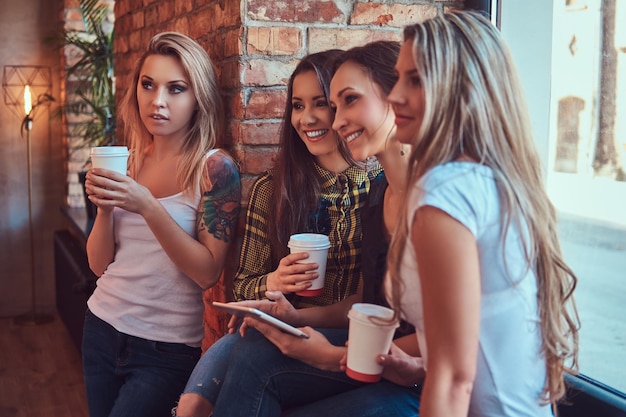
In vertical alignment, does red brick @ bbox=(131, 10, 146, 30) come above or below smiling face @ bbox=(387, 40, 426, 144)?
above

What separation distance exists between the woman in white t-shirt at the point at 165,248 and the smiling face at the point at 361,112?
0.47 m

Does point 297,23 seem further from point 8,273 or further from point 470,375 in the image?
point 8,273

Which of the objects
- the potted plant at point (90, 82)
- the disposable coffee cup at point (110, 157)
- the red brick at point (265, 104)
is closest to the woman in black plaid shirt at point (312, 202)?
the red brick at point (265, 104)

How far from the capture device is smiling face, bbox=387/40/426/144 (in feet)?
3.93

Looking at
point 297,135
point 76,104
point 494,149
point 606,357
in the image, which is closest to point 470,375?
point 494,149

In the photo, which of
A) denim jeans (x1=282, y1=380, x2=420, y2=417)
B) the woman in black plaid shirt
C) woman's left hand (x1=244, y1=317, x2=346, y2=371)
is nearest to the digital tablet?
woman's left hand (x1=244, y1=317, x2=346, y2=371)

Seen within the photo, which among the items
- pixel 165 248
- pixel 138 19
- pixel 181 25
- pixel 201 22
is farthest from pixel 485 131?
pixel 138 19

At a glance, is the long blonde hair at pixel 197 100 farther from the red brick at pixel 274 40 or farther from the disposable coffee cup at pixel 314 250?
the disposable coffee cup at pixel 314 250

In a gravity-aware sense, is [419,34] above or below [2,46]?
below

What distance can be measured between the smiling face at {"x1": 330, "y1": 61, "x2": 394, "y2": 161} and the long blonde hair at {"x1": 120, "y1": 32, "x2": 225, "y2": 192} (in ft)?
1.67

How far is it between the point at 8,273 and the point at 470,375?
454 cm

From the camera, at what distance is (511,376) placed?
1.17 metres

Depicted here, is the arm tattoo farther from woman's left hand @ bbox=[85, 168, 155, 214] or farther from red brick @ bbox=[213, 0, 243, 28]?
red brick @ bbox=[213, 0, 243, 28]

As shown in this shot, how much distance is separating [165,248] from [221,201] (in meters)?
0.19
